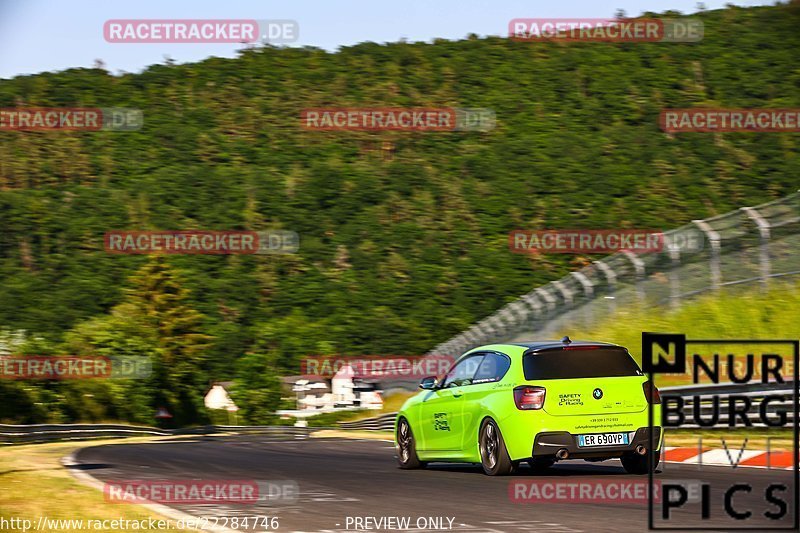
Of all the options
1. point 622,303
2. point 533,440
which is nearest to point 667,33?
point 622,303

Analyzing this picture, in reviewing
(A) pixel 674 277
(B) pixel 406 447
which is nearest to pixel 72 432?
(A) pixel 674 277

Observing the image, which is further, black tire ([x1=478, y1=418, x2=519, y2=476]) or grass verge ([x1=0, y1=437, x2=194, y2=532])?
black tire ([x1=478, y1=418, x2=519, y2=476])

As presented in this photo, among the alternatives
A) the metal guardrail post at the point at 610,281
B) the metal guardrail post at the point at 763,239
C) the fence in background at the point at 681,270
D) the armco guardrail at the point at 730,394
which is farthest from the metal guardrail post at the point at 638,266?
the armco guardrail at the point at 730,394

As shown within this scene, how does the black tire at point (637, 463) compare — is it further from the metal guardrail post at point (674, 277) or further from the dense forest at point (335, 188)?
the dense forest at point (335, 188)

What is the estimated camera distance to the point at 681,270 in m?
26.8

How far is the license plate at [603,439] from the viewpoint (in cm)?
1340

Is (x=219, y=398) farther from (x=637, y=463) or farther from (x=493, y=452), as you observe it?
(x=637, y=463)

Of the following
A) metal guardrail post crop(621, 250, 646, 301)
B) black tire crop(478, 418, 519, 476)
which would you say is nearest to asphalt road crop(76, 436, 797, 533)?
black tire crop(478, 418, 519, 476)

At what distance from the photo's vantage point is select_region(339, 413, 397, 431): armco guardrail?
39.9 meters

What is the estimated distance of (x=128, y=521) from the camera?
32.6 ft

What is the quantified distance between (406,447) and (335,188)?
113m

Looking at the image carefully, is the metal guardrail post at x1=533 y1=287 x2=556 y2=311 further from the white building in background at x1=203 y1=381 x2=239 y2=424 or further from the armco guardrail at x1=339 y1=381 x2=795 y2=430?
the white building in background at x1=203 y1=381 x2=239 y2=424

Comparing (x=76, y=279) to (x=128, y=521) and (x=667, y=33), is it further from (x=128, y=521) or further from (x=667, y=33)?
(x=128, y=521)

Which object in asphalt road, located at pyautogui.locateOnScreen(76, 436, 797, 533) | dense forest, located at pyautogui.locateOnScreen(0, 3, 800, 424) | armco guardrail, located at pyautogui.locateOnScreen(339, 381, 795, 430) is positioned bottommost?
asphalt road, located at pyautogui.locateOnScreen(76, 436, 797, 533)
